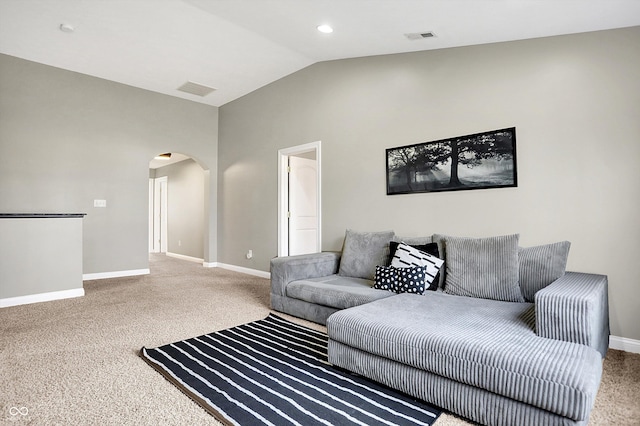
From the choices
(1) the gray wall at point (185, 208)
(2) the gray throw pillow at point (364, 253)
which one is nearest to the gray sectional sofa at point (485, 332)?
(2) the gray throw pillow at point (364, 253)

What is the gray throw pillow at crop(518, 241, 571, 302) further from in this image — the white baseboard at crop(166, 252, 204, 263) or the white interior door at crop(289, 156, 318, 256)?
the white baseboard at crop(166, 252, 204, 263)

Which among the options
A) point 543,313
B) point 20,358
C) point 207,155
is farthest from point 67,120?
point 543,313

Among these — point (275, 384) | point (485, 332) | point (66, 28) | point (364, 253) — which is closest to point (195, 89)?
point (66, 28)

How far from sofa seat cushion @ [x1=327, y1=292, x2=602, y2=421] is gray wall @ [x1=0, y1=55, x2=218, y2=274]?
185 inches

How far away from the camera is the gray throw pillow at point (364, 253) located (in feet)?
11.2

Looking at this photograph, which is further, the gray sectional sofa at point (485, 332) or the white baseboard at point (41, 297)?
the white baseboard at point (41, 297)

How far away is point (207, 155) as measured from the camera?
645 centimetres

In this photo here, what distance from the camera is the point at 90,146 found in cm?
520

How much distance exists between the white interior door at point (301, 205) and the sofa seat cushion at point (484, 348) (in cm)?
298

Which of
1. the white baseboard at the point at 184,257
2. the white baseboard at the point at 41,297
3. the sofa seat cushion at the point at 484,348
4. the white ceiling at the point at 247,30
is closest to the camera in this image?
the sofa seat cushion at the point at 484,348

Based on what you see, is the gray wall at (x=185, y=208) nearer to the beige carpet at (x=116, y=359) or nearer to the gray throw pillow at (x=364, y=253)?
the beige carpet at (x=116, y=359)

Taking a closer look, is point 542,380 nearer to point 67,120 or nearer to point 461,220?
point 461,220

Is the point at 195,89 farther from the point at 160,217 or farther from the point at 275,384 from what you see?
the point at 275,384

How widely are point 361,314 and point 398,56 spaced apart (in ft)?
9.36
